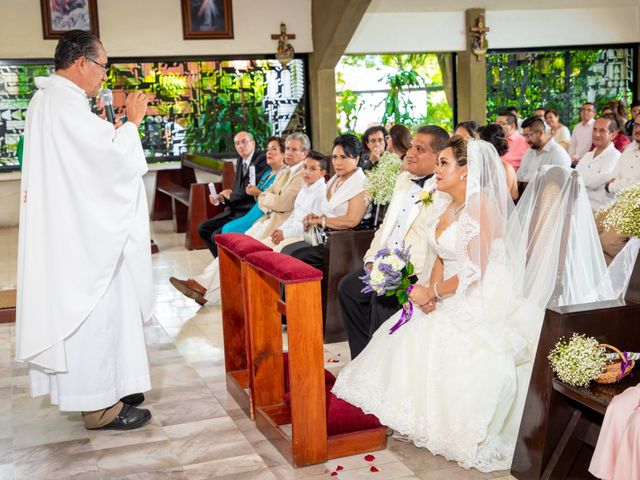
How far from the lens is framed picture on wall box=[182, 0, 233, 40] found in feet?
38.8

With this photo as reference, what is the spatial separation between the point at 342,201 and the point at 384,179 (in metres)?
0.42

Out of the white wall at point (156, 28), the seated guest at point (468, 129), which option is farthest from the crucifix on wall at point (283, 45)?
the seated guest at point (468, 129)

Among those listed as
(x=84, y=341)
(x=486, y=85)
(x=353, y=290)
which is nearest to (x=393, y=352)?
(x=353, y=290)

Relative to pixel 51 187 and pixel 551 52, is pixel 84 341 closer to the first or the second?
pixel 51 187

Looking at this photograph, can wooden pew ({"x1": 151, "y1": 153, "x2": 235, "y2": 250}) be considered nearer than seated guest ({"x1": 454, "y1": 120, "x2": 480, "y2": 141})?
No

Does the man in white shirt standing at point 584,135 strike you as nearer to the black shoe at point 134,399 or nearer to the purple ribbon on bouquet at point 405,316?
the purple ribbon on bouquet at point 405,316

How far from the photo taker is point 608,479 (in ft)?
8.88

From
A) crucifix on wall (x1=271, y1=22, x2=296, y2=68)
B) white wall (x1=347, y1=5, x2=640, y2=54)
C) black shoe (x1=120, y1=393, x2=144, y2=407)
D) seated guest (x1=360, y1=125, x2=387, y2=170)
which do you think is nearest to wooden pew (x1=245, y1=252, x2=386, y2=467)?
black shoe (x1=120, y1=393, x2=144, y2=407)

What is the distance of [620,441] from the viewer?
8.81ft

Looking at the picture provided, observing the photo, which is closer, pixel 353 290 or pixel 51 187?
pixel 51 187

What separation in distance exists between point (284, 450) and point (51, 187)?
1.55 metres

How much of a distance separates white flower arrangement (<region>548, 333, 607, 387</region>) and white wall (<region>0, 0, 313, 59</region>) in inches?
386

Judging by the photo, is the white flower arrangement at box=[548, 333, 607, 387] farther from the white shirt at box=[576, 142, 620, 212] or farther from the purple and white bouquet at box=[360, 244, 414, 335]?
the white shirt at box=[576, 142, 620, 212]

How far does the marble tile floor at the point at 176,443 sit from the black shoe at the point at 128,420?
4 centimetres
